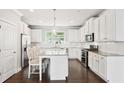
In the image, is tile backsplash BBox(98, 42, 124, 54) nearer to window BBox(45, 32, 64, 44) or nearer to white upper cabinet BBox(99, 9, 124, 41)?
white upper cabinet BBox(99, 9, 124, 41)

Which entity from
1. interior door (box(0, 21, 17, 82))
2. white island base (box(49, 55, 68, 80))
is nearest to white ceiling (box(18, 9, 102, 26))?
interior door (box(0, 21, 17, 82))

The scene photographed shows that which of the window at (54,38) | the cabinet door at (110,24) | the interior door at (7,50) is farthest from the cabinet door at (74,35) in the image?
the cabinet door at (110,24)

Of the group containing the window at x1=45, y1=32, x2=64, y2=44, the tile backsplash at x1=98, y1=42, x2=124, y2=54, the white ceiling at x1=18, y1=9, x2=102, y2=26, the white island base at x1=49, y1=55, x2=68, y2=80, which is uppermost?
the white ceiling at x1=18, y1=9, x2=102, y2=26

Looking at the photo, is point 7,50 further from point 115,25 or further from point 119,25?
point 119,25

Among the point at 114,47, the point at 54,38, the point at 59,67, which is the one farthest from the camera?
the point at 54,38

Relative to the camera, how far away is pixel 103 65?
3.92m

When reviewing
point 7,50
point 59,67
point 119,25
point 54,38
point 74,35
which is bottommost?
point 59,67

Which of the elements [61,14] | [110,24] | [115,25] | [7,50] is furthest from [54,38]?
[115,25]

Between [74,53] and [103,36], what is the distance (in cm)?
534

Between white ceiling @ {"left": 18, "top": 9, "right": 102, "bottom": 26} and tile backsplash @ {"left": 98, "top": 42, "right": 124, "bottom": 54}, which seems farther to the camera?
white ceiling @ {"left": 18, "top": 9, "right": 102, "bottom": 26}

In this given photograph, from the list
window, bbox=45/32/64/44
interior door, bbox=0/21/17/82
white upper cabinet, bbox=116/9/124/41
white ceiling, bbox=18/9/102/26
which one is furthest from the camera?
window, bbox=45/32/64/44

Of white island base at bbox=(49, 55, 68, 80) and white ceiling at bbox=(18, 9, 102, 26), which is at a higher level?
white ceiling at bbox=(18, 9, 102, 26)

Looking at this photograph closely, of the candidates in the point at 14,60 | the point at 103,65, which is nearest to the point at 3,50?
the point at 14,60
